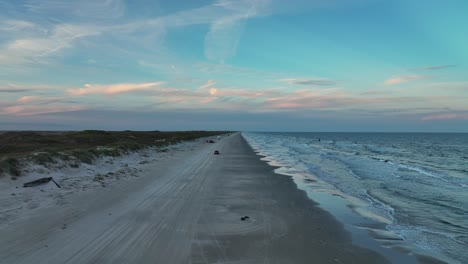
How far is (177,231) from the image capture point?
7.80m

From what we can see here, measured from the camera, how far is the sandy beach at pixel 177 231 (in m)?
6.20

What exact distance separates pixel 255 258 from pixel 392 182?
15.1 meters

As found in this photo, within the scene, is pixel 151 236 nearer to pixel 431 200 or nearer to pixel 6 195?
pixel 6 195

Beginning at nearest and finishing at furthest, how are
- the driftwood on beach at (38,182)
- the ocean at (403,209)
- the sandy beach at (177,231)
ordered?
the sandy beach at (177,231) < the ocean at (403,209) < the driftwood on beach at (38,182)

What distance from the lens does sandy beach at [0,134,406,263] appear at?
20.3ft

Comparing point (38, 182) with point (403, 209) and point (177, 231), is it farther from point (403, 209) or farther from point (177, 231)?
point (403, 209)

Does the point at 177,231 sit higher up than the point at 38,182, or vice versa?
the point at 38,182

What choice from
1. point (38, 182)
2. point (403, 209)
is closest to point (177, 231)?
point (38, 182)

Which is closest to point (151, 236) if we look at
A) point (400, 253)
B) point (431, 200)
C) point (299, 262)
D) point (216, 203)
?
point (299, 262)

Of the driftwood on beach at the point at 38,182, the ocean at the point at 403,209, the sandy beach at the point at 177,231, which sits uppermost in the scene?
the driftwood on beach at the point at 38,182

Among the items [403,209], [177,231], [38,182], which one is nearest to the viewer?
[177,231]

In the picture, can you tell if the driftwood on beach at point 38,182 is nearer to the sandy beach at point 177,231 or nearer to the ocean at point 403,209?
the sandy beach at point 177,231

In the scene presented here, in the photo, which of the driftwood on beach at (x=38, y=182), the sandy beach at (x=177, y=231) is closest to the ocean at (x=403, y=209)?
the sandy beach at (x=177, y=231)

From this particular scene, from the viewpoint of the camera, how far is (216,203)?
1129 cm
